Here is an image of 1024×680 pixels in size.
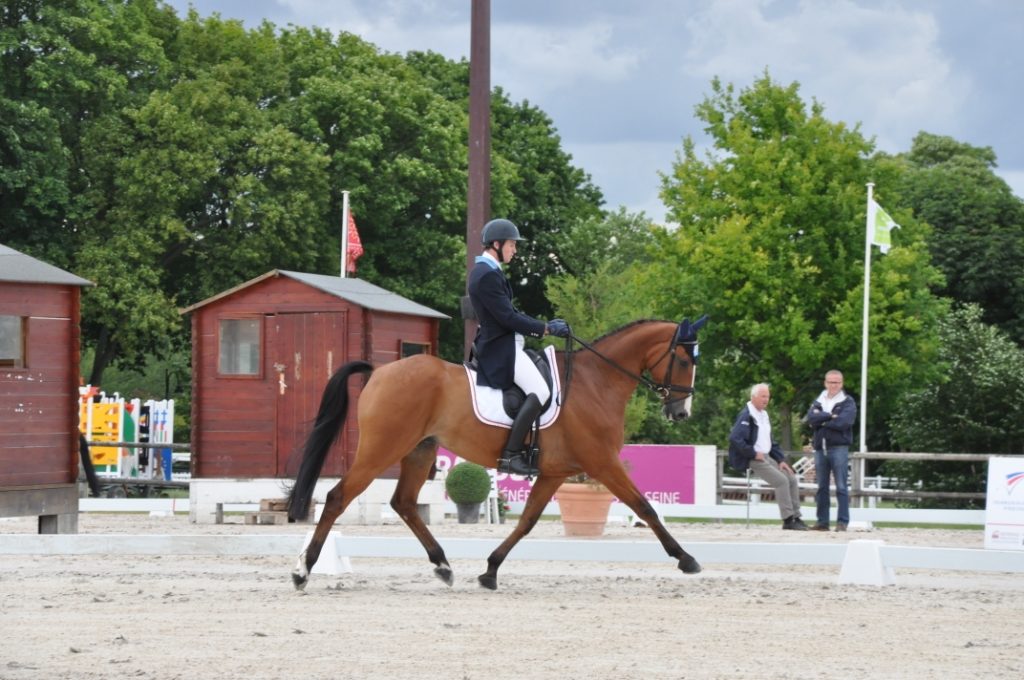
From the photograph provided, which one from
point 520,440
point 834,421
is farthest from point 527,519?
point 834,421

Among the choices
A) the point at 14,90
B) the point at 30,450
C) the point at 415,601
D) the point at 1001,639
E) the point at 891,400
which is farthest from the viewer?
the point at 891,400

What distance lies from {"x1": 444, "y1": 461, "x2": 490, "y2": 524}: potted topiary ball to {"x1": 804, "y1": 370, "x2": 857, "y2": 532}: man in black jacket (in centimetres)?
436

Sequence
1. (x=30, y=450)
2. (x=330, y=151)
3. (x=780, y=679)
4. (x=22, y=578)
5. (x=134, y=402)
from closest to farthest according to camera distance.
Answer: (x=780, y=679) → (x=22, y=578) → (x=30, y=450) → (x=134, y=402) → (x=330, y=151)

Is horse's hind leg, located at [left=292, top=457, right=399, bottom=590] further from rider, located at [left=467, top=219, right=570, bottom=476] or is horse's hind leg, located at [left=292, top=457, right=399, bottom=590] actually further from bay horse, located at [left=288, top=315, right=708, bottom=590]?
rider, located at [left=467, top=219, right=570, bottom=476]

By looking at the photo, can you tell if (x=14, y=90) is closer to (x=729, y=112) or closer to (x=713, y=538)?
(x=729, y=112)

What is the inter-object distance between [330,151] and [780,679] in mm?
39487

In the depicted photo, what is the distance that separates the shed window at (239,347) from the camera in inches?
857

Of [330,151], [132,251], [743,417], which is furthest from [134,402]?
[743,417]

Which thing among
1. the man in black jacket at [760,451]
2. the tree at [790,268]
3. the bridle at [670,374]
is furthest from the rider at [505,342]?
the tree at [790,268]

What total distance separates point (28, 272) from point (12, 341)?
28.9 inches

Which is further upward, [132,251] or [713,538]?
[132,251]

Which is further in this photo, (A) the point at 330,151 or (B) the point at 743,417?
(A) the point at 330,151

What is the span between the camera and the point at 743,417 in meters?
19.8

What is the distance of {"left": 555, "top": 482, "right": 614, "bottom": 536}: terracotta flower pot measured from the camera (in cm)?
1858
